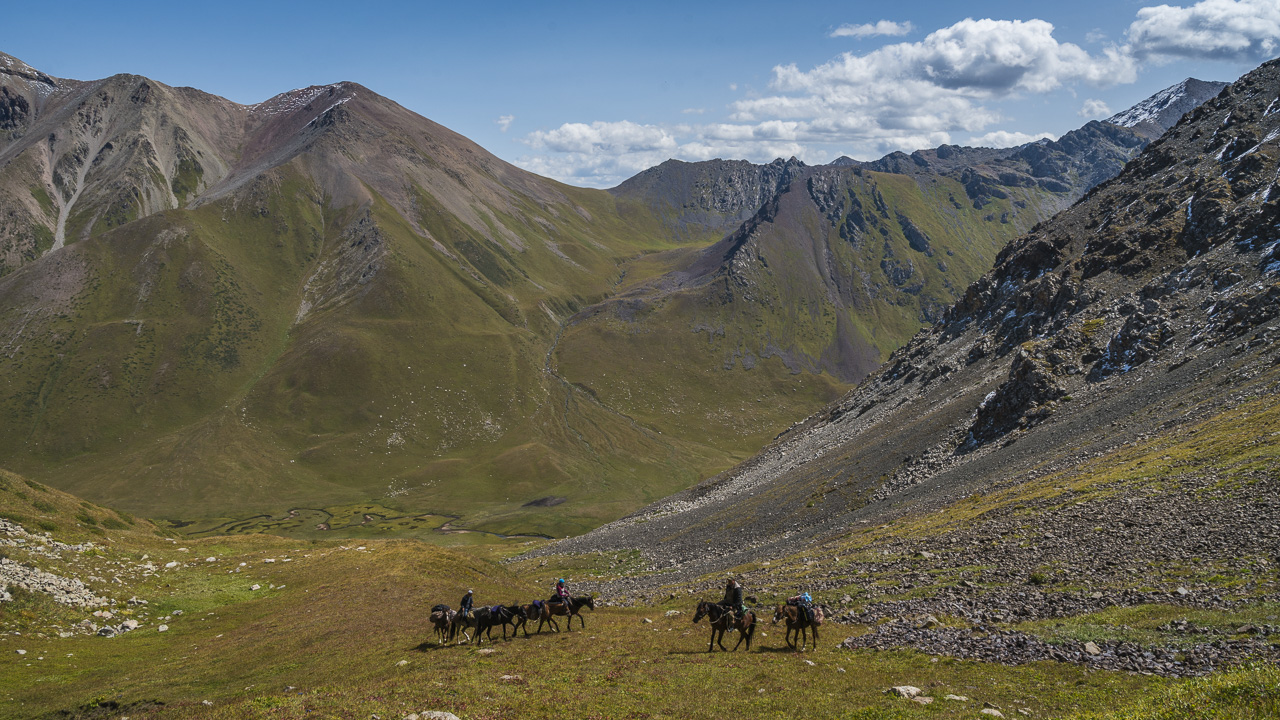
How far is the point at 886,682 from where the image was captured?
25.7 meters

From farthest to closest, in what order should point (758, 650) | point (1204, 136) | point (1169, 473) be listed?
point (1204, 136), point (1169, 473), point (758, 650)

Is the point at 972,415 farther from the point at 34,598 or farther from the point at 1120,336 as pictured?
the point at 34,598

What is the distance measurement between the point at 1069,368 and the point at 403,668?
292 feet

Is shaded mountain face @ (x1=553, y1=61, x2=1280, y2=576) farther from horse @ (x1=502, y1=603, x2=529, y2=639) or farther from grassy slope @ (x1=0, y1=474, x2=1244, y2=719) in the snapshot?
horse @ (x1=502, y1=603, x2=529, y2=639)

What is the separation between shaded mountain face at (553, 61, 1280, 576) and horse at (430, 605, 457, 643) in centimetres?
3738

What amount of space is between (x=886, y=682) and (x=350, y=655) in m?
26.8

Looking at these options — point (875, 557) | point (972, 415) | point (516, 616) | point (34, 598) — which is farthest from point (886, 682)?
point (972, 415)

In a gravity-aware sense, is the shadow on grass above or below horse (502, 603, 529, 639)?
below

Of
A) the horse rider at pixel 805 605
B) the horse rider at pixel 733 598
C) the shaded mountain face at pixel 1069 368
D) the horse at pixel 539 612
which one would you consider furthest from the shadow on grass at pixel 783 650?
the shaded mountain face at pixel 1069 368

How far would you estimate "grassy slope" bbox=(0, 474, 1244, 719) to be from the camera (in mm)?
23500

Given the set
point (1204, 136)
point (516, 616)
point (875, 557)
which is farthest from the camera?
point (1204, 136)

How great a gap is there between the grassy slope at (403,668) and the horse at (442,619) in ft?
3.24

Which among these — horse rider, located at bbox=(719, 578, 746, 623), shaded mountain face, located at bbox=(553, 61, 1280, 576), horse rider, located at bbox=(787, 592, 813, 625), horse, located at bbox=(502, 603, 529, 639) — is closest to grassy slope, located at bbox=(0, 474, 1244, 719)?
horse, located at bbox=(502, 603, 529, 639)

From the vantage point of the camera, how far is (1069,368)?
287ft
